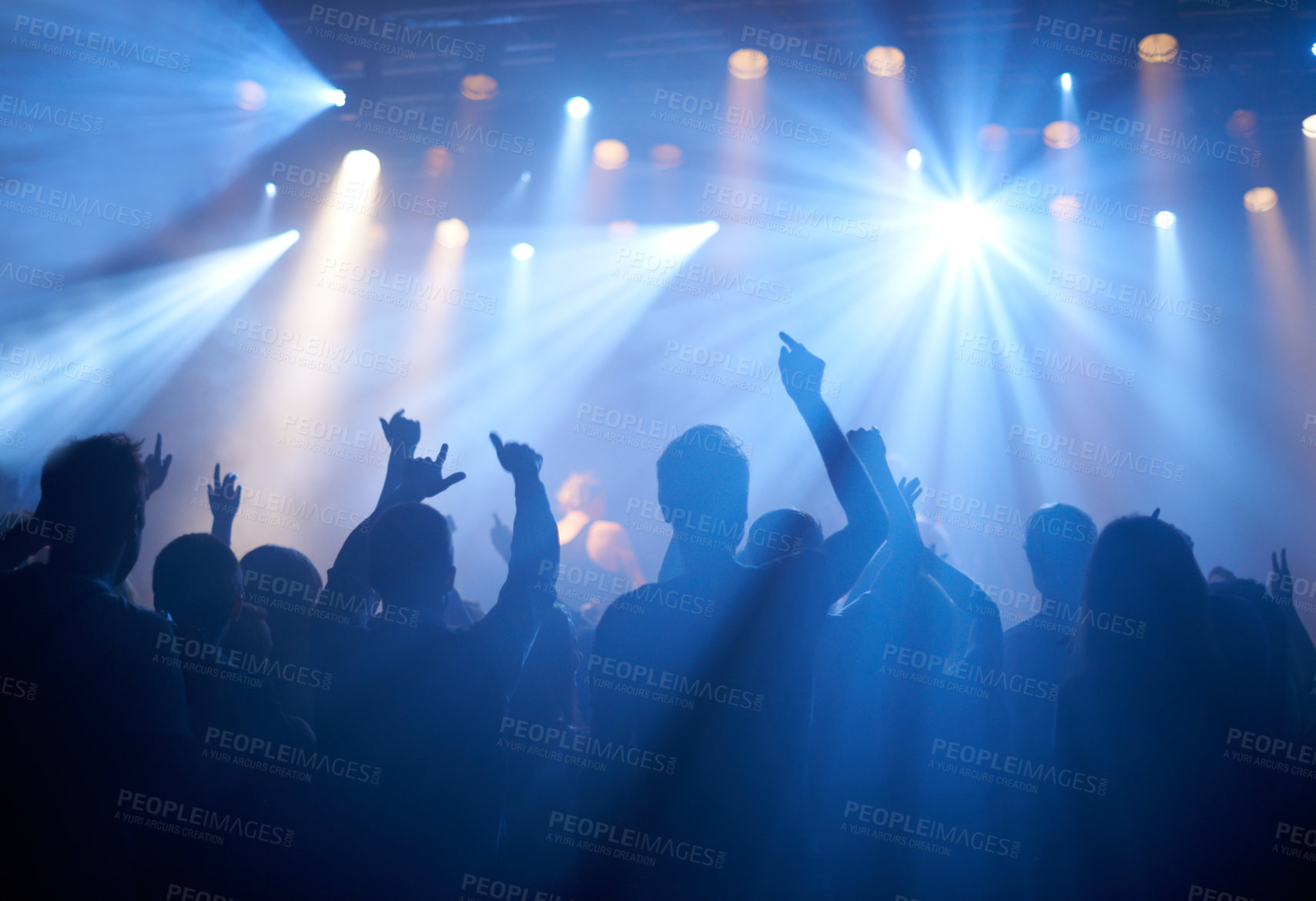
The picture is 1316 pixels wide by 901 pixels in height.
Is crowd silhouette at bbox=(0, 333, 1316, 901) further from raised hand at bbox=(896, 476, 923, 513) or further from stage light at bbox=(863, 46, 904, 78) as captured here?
stage light at bbox=(863, 46, 904, 78)

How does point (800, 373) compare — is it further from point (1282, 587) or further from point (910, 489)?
point (1282, 587)

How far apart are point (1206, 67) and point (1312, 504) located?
186 inches

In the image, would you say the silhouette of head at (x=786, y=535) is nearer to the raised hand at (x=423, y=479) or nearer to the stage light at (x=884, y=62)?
the raised hand at (x=423, y=479)

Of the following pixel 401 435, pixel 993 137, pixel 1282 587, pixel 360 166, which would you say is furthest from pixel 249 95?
pixel 1282 587

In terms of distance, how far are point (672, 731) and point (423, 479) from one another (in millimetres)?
1272

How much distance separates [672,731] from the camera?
185cm

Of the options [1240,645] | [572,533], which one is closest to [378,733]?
[1240,645]

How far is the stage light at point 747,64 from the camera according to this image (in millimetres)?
6988

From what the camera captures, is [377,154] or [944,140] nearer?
[944,140]

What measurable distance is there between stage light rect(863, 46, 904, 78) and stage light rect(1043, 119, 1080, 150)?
169 centimetres

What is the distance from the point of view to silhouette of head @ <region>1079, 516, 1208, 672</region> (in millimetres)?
1881

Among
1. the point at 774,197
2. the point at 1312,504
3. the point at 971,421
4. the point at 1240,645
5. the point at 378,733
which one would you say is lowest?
the point at 378,733

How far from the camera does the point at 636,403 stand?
1049 cm

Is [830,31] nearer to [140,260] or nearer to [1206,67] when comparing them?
[1206,67]
